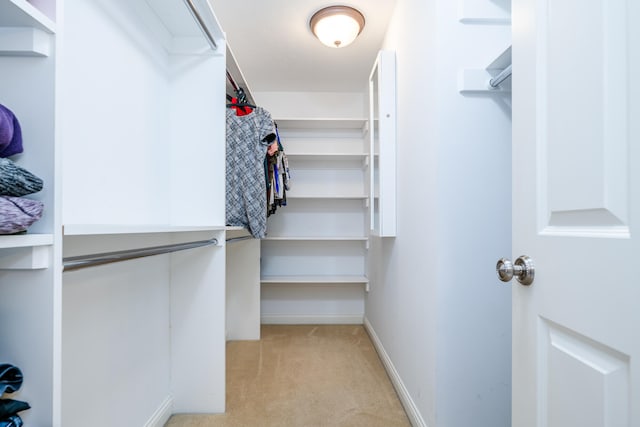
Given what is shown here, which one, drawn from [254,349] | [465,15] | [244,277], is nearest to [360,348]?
[254,349]

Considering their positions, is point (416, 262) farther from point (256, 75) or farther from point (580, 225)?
point (256, 75)

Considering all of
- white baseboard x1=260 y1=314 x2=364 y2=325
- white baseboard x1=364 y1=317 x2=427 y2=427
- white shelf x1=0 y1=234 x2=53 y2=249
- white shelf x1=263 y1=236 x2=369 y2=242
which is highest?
white shelf x1=0 y1=234 x2=53 y2=249

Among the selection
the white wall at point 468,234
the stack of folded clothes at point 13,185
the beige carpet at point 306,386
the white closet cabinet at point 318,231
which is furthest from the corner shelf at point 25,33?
the white closet cabinet at point 318,231

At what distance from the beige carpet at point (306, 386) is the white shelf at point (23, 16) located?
1.71 metres

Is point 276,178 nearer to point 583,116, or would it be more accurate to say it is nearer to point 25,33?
point 25,33

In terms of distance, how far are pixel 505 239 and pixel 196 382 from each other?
1.58m

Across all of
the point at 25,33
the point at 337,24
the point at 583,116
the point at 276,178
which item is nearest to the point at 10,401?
the point at 25,33

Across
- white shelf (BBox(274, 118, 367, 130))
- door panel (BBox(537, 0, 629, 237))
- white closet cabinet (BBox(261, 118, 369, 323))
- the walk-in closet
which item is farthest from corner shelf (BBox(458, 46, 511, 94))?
white closet cabinet (BBox(261, 118, 369, 323))

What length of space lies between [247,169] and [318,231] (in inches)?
59.8

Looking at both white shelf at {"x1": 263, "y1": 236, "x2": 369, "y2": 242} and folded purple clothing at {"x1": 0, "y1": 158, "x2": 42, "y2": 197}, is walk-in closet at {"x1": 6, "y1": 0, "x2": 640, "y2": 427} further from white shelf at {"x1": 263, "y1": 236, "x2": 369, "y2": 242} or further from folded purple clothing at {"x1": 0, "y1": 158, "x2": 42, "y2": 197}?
white shelf at {"x1": 263, "y1": 236, "x2": 369, "y2": 242}

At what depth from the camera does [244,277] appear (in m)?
2.97

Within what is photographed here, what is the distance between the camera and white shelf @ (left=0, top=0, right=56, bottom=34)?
0.54m

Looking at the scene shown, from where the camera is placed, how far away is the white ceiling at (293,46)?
222 centimetres

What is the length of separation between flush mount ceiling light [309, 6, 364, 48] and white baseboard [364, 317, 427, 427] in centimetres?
212
